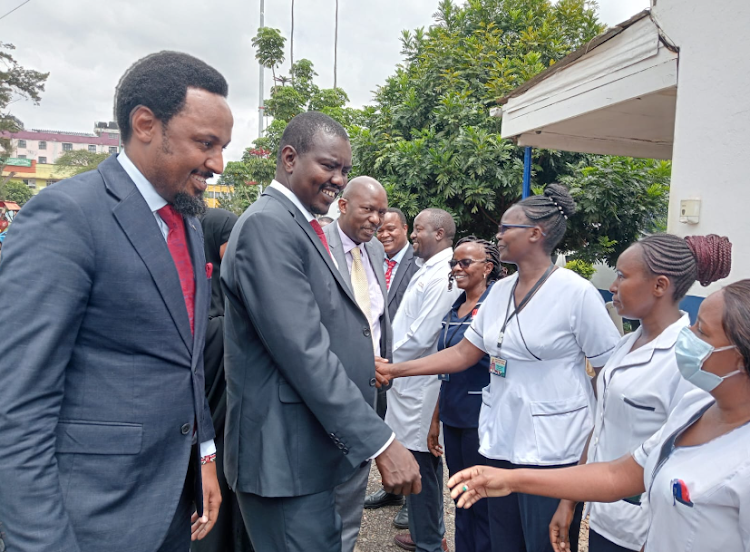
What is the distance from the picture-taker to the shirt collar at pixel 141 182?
5.11 ft

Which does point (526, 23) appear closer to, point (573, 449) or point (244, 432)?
point (573, 449)

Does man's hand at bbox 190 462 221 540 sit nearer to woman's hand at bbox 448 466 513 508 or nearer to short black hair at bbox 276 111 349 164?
woman's hand at bbox 448 466 513 508

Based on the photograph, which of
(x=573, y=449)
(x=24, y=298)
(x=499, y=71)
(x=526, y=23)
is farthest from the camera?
(x=526, y=23)

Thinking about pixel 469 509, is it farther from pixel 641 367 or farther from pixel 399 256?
pixel 399 256

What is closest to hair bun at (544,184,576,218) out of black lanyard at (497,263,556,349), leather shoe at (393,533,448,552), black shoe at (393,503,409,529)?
black lanyard at (497,263,556,349)

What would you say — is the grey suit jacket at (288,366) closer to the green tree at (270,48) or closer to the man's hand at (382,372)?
the man's hand at (382,372)

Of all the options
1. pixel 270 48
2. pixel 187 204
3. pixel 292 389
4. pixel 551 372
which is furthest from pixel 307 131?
pixel 270 48

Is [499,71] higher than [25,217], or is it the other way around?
[499,71]

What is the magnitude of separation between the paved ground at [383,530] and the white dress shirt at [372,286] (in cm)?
156

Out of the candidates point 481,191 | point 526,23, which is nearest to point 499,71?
point 526,23

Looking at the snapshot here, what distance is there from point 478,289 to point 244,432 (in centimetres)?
206

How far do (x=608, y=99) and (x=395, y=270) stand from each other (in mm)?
2449

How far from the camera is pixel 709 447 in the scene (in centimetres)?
145

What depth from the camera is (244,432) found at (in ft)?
6.17
